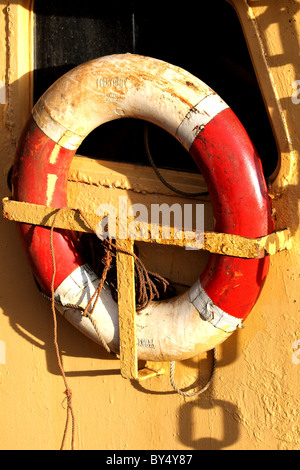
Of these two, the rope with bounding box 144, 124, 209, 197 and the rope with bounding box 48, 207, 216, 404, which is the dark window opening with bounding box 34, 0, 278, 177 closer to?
the rope with bounding box 144, 124, 209, 197

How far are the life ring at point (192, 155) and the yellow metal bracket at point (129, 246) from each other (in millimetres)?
39

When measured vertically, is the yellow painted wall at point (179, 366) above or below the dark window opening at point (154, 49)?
below

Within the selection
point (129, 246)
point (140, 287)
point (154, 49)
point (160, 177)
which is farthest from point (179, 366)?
point (154, 49)

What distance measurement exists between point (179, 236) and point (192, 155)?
0.25m

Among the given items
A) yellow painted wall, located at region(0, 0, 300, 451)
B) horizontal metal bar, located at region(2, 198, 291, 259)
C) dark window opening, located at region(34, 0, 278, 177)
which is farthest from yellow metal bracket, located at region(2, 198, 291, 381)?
dark window opening, located at region(34, 0, 278, 177)

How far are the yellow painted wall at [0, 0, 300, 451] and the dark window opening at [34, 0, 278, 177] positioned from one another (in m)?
0.09

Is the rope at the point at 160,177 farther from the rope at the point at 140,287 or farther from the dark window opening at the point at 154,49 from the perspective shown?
the rope at the point at 140,287

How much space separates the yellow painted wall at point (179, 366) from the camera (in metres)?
1.91

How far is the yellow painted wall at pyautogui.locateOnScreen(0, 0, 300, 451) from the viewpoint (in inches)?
75.1

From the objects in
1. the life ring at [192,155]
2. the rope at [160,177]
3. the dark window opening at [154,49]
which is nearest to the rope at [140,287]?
the life ring at [192,155]

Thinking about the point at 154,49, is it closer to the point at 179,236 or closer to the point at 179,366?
the point at 179,236

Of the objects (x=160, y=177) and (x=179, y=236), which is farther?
(x=160, y=177)

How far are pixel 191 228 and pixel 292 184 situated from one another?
0.37 metres

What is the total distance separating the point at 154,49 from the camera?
217cm
